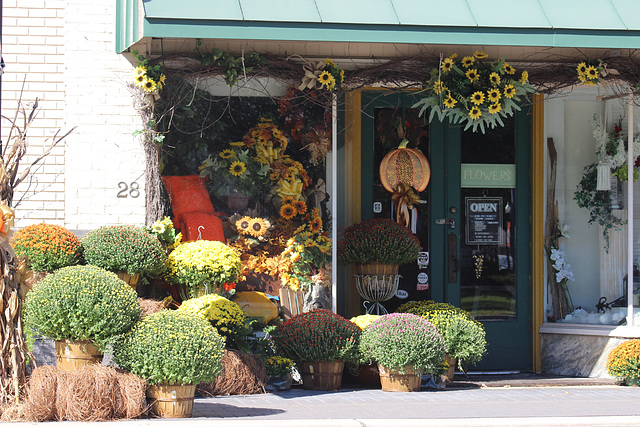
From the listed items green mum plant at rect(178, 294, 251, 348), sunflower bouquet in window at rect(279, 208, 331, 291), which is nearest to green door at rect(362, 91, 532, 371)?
sunflower bouquet in window at rect(279, 208, 331, 291)

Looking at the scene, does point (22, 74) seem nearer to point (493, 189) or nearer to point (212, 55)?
point (212, 55)

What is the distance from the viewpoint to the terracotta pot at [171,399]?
20.9 feet

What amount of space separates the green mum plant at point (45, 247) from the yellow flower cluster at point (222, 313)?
1212mm

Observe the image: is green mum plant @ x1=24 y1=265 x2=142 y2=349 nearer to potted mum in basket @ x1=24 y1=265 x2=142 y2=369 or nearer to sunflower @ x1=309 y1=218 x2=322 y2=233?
potted mum in basket @ x1=24 y1=265 x2=142 y2=369

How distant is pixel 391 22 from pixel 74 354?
13.0 ft

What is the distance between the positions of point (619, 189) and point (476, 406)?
12.7 ft

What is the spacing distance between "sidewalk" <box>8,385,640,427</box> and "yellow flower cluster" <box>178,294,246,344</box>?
25.3 inches

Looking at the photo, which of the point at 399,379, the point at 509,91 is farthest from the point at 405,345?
the point at 509,91

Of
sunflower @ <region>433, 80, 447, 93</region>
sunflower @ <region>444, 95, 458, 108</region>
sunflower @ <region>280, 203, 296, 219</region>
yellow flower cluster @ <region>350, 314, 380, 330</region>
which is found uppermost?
sunflower @ <region>433, 80, 447, 93</region>

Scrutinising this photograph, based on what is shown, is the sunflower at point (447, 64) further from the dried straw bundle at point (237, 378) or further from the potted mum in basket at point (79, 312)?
the potted mum in basket at point (79, 312)

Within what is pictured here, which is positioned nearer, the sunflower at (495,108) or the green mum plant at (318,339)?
the green mum plant at (318,339)

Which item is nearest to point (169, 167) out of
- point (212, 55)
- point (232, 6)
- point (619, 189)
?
point (212, 55)

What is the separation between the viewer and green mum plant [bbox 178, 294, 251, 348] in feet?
25.4

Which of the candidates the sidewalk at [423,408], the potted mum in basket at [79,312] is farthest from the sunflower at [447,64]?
the potted mum in basket at [79,312]
